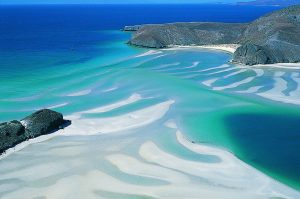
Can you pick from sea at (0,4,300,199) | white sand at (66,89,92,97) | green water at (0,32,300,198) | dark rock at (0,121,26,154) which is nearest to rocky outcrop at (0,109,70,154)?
dark rock at (0,121,26,154)

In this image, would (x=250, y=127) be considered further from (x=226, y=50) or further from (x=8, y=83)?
(x=226, y=50)

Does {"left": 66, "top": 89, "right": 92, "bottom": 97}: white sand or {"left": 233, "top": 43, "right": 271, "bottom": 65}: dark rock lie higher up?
{"left": 233, "top": 43, "right": 271, "bottom": 65}: dark rock

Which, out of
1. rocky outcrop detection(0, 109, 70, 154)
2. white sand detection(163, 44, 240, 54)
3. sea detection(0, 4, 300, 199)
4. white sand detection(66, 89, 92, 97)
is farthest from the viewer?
white sand detection(163, 44, 240, 54)

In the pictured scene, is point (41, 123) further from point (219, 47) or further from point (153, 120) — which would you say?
point (219, 47)

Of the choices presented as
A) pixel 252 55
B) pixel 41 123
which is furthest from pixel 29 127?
pixel 252 55

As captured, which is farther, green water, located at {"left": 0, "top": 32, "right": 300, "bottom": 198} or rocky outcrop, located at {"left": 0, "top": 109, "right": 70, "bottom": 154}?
rocky outcrop, located at {"left": 0, "top": 109, "right": 70, "bottom": 154}

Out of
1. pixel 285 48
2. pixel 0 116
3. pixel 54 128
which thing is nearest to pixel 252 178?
pixel 54 128

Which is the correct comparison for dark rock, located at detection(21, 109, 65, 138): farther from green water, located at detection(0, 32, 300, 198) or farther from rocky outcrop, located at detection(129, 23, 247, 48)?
rocky outcrop, located at detection(129, 23, 247, 48)
